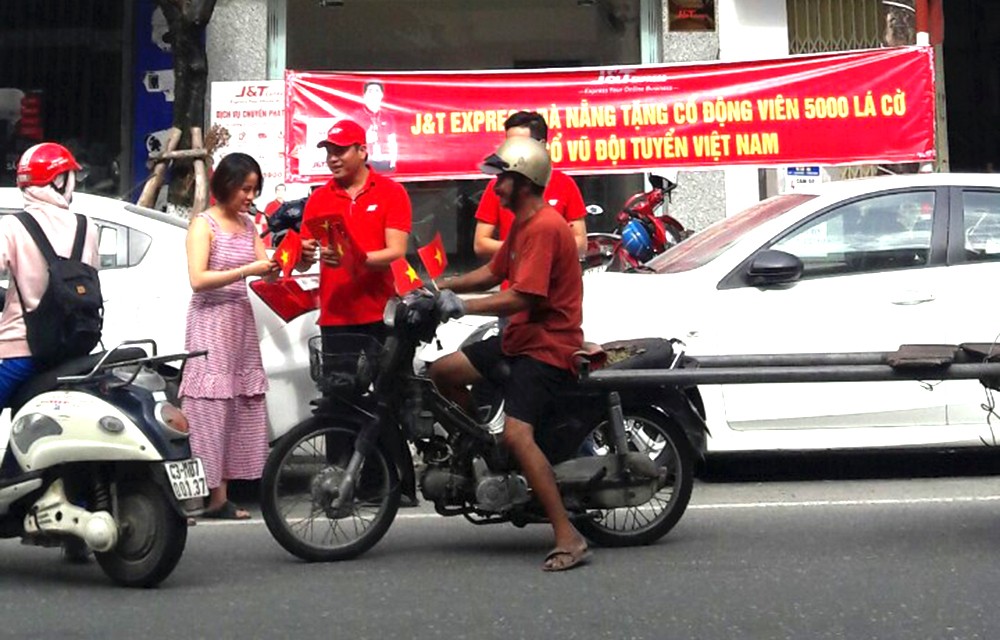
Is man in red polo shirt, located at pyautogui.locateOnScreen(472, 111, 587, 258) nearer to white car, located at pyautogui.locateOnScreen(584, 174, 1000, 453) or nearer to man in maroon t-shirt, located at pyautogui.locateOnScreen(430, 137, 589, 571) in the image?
white car, located at pyautogui.locateOnScreen(584, 174, 1000, 453)

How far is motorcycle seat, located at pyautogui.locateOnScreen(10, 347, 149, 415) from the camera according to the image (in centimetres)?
624

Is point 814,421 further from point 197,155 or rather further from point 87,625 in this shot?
point 197,155

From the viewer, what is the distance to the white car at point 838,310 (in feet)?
27.6

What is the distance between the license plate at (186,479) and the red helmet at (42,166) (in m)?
1.30

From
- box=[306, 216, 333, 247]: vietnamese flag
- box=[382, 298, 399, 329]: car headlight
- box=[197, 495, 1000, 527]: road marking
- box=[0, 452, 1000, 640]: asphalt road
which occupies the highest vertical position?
box=[306, 216, 333, 247]: vietnamese flag

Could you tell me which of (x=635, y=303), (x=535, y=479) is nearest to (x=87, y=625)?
(x=535, y=479)

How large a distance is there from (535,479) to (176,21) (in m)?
7.95

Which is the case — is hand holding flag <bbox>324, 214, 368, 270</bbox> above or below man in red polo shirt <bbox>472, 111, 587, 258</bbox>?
below

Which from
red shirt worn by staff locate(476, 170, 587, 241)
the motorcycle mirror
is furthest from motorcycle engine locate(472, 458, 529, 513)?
the motorcycle mirror

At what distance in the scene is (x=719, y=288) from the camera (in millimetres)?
8539

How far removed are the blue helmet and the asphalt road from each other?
14.9ft

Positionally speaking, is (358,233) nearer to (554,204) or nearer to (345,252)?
(345,252)

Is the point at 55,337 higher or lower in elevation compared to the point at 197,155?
lower

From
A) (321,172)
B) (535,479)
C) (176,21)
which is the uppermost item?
(176,21)
